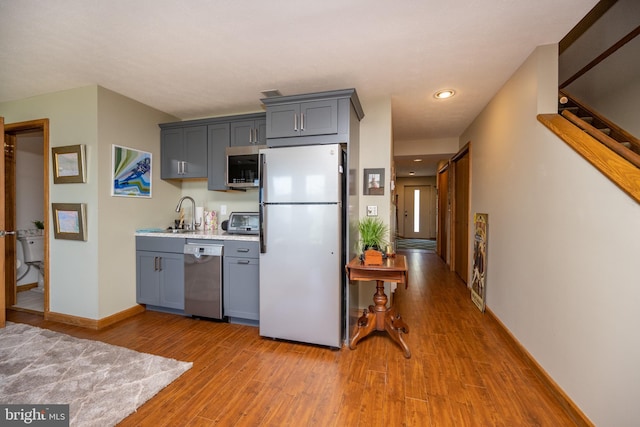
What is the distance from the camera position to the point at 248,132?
10.0 ft

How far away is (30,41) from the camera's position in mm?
1943

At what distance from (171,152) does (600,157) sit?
13.0 ft

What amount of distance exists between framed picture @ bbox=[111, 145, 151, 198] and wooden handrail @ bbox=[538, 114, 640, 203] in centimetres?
395

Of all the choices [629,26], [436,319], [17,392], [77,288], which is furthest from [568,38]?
[77,288]

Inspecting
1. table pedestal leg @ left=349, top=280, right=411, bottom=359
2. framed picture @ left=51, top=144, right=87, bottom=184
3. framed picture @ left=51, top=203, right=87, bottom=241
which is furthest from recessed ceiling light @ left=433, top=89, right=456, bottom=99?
framed picture @ left=51, top=203, right=87, bottom=241

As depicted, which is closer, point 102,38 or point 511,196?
point 102,38

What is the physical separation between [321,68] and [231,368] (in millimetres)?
2599

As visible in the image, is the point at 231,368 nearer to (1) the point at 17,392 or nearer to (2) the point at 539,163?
(1) the point at 17,392

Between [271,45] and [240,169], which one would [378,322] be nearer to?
[240,169]

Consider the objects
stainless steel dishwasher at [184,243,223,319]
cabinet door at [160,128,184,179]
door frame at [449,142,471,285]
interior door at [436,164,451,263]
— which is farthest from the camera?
interior door at [436,164,451,263]

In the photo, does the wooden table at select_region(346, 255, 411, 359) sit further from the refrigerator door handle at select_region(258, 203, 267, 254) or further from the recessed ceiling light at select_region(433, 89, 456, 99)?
the recessed ceiling light at select_region(433, 89, 456, 99)

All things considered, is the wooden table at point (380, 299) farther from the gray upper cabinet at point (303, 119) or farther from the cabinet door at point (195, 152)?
the cabinet door at point (195, 152)

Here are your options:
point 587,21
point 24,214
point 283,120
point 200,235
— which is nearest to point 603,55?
point 587,21

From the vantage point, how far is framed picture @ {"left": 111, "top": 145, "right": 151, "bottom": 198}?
2.82m
